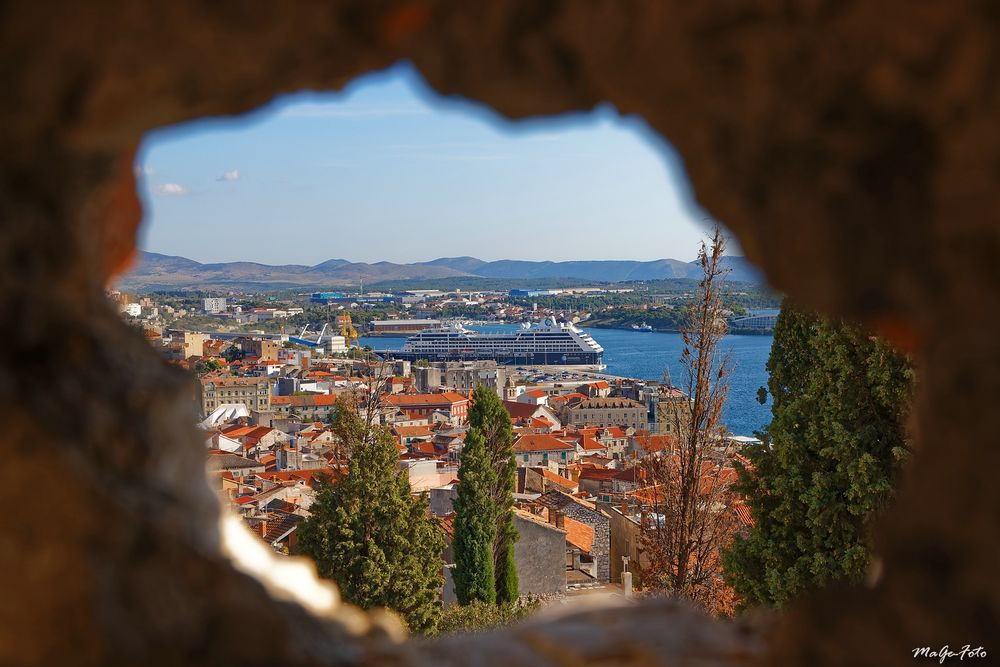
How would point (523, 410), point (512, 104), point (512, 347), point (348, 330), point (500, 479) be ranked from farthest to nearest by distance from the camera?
point (348, 330) → point (512, 347) → point (523, 410) → point (500, 479) → point (512, 104)

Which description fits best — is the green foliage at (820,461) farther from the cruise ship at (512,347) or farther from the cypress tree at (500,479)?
the cruise ship at (512,347)

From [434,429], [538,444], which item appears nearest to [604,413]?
[434,429]

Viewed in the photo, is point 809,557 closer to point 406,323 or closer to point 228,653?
point 228,653

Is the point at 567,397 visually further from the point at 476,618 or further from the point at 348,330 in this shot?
the point at 476,618

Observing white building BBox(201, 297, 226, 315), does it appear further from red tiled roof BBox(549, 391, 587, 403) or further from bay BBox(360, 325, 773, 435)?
red tiled roof BBox(549, 391, 587, 403)

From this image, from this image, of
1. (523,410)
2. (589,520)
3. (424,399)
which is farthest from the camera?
(424,399)

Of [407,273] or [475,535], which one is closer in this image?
[475,535]

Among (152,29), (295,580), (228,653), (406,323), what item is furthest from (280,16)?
(406,323)

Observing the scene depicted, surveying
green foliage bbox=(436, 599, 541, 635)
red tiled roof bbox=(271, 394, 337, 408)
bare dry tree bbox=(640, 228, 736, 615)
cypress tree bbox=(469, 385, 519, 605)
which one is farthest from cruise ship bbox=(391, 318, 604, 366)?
bare dry tree bbox=(640, 228, 736, 615)
